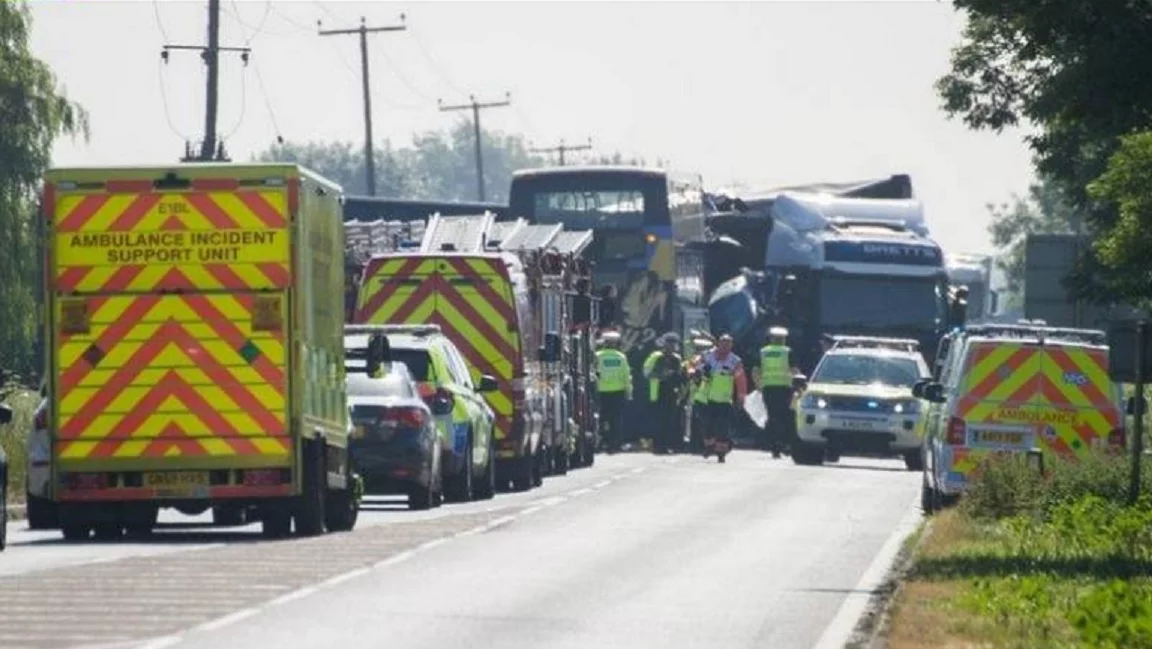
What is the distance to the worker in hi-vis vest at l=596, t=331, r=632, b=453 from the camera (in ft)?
182

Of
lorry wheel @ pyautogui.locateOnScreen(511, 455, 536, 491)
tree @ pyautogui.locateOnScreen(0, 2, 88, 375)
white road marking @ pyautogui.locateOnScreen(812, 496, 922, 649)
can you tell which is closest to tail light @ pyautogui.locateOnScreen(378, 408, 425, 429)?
white road marking @ pyautogui.locateOnScreen(812, 496, 922, 649)

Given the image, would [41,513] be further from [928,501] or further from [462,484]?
[928,501]

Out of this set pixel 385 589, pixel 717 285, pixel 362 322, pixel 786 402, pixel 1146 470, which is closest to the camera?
pixel 385 589

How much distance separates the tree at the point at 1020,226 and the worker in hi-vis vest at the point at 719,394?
281ft

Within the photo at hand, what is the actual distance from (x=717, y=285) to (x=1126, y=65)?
1506 inches

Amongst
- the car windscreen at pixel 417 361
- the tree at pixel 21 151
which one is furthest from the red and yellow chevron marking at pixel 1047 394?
the tree at pixel 21 151

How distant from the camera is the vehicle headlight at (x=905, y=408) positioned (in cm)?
5203

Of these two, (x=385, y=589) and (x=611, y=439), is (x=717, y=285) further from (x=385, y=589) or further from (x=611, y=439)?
(x=385, y=589)

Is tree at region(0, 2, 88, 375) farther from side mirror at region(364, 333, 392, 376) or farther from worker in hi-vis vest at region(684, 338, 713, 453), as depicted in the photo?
side mirror at region(364, 333, 392, 376)

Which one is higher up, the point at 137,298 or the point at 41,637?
the point at 137,298

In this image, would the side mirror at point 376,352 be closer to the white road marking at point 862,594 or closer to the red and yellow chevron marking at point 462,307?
the white road marking at point 862,594

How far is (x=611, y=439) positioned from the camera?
58438 mm

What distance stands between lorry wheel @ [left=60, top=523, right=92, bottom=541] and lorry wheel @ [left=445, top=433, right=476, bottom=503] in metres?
8.46

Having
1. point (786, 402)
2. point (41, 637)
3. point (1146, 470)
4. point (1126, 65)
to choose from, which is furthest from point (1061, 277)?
point (41, 637)
